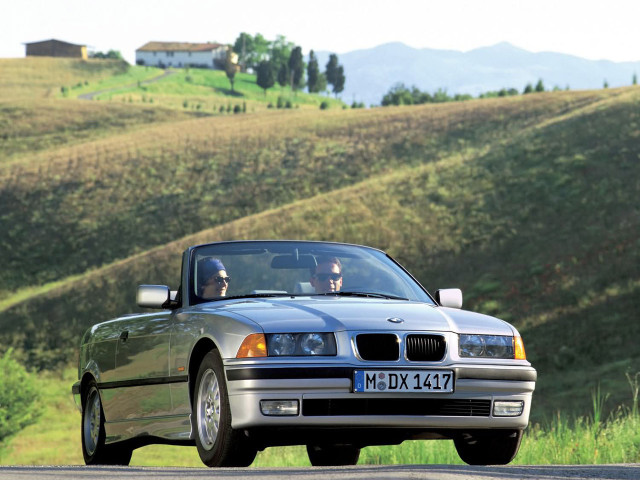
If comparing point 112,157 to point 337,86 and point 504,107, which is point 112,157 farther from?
point 337,86

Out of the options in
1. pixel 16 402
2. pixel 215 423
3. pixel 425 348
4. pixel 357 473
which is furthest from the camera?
pixel 16 402

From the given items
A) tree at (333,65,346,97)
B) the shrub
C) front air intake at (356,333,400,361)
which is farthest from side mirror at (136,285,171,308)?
tree at (333,65,346,97)

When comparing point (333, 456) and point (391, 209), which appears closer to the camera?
point (333, 456)

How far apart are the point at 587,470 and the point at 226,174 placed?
2630 inches

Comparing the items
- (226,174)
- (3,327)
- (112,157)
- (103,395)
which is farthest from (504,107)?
(103,395)

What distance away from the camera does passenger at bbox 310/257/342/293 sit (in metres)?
8.24

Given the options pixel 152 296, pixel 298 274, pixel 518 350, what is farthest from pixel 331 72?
pixel 518 350

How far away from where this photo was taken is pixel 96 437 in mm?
9227

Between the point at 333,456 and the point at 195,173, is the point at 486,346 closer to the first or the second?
the point at 333,456

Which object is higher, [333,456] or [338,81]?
[333,456]

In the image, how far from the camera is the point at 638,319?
34.5 m

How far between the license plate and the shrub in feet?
102

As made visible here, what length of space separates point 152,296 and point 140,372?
59 cm

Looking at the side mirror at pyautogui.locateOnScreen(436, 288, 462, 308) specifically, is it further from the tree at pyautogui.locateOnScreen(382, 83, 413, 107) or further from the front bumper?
the tree at pyautogui.locateOnScreen(382, 83, 413, 107)
